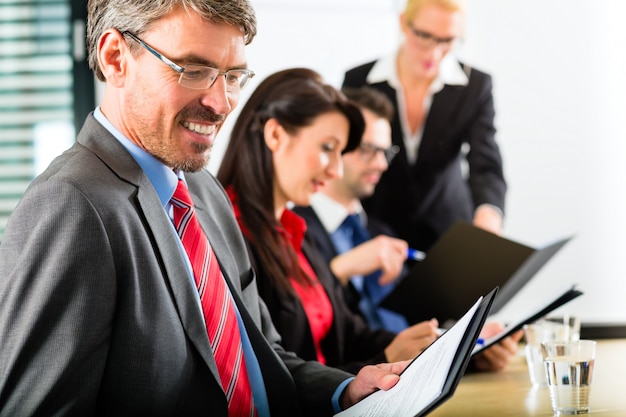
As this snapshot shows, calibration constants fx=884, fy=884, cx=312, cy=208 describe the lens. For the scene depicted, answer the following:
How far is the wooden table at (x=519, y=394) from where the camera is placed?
1.52 metres

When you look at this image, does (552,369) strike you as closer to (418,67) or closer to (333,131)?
(333,131)

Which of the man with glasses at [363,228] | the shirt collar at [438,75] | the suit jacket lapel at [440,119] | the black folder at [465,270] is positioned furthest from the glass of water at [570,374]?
the shirt collar at [438,75]

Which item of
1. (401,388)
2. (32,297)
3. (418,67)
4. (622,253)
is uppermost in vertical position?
(418,67)

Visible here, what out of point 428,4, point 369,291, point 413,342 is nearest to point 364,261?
point 369,291

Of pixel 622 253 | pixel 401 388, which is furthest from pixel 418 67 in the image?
pixel 401 388

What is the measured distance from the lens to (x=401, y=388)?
1256mm

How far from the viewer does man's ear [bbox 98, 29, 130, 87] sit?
54.9 inches

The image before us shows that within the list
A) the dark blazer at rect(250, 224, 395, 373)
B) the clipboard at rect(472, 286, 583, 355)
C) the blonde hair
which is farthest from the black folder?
the blonde hair

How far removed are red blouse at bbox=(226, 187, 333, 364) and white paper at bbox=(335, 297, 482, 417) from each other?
0.81 m

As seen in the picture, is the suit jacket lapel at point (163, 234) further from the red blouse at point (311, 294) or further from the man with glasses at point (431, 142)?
the man with glasses at point (431, 142)

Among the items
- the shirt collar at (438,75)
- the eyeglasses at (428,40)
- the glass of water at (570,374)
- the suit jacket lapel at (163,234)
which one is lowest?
the glass of water at (570,374)

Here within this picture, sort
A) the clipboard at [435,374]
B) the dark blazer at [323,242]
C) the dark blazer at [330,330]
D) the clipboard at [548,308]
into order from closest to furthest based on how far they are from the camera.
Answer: the clipboard at [435,374] → the clipboard at [548,308] → the dark blazer at [330,330] → the dark blazer at [323,242]

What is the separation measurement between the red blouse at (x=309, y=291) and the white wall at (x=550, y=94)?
109 cm

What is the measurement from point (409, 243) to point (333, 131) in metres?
1.07
